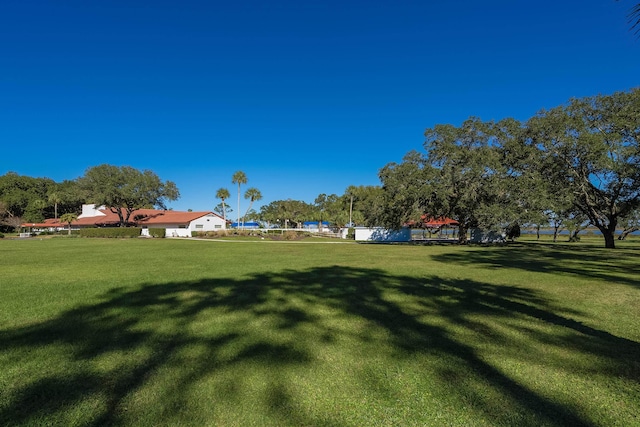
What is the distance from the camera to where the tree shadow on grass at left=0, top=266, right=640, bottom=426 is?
101 inches

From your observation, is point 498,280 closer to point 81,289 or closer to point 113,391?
point 113,391

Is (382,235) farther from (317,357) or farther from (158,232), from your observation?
(317,357)

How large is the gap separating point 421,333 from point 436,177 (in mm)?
26459

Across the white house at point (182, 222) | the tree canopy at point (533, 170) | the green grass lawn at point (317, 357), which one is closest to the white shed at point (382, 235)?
the tree canopy at point (533, 170)

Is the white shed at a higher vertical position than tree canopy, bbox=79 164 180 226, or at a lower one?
lower

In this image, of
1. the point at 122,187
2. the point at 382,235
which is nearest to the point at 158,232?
the point at 122,187

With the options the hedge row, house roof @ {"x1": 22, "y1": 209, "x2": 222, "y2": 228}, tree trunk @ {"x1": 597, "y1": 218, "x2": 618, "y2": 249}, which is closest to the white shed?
tree trunk @ {"x1": 597, "y1": 218, "x2": 618, "y2": 249}

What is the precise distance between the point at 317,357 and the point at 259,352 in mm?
679

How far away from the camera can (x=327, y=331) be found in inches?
180

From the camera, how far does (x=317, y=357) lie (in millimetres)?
3621

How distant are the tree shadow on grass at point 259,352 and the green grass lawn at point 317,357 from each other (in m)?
0.02

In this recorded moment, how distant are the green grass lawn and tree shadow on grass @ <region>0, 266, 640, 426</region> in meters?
0.02

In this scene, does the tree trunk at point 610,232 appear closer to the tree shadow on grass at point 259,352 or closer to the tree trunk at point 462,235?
the tree trunk at point 462,235

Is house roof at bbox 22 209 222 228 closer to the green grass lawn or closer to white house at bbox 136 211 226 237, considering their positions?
white house at bbox 136 211 226 237
